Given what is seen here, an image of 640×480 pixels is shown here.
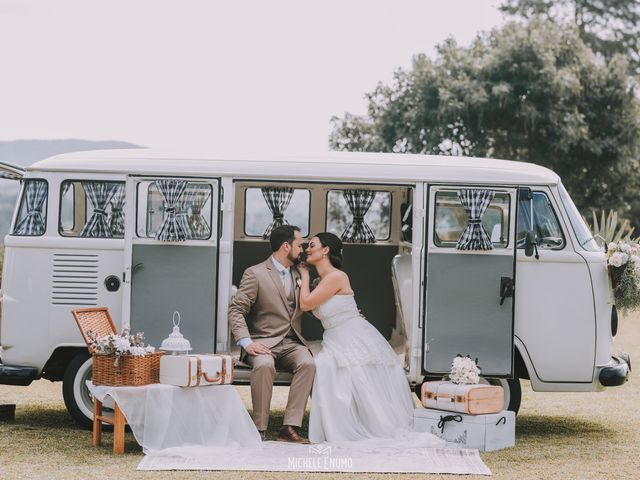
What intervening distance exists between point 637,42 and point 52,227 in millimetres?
33754

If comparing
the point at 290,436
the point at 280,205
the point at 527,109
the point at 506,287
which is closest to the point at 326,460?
the point at 290,436

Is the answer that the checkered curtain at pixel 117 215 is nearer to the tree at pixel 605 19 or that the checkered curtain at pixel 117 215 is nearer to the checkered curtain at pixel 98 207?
the checkered curtain at pixel 98 207

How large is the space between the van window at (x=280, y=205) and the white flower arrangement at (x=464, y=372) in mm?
2296

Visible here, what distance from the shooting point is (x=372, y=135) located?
88.8 feet

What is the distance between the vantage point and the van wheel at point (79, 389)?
8.82 m

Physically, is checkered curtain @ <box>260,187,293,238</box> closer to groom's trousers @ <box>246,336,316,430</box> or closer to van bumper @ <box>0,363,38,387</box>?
groom's trousers @ <box>246,336,316,430</box>

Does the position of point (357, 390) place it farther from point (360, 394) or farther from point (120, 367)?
point (120, 367)

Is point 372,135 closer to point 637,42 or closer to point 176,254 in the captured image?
point 637,42

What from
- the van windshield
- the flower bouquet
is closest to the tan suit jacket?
the flower bouquet

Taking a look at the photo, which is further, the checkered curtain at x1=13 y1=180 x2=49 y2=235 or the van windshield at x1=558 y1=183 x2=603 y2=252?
the van windshield at x1=558 y1=183 x2=603 y2=252

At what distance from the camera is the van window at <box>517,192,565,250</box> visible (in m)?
8.95

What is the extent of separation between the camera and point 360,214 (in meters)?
10.5

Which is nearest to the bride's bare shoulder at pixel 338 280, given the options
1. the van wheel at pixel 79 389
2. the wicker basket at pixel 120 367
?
the wicker basket at pixel 120 367

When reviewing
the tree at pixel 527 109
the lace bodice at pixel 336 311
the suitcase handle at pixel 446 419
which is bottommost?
the suitcase handle at pixel 446 419
